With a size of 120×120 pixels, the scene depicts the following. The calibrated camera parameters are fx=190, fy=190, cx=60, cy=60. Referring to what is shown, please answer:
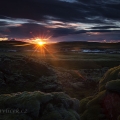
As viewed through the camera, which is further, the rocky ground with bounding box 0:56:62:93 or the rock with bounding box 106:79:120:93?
the rocky ground with bounding box 0:56:62:93

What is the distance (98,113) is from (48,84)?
2955cm

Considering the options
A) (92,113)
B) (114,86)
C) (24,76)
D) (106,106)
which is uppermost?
(24,76)

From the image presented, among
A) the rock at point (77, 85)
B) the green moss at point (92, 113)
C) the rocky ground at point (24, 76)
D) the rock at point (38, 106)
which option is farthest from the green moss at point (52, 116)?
the rock at point (77, 85)

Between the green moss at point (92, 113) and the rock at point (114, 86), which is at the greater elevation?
the rock at point (114, 86)

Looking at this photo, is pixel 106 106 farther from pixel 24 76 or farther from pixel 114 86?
pixel 24 76

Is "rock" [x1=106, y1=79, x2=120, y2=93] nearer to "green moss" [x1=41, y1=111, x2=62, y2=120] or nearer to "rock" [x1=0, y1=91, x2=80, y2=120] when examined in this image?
"rock" [x1=0, y1=91, x2=80, y2=120]

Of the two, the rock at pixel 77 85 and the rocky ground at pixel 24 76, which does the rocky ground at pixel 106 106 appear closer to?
the rocky ground at pixel 24 76

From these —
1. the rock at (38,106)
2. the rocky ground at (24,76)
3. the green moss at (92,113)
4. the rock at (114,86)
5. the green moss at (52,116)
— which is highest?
the rocky ground at (24,76)

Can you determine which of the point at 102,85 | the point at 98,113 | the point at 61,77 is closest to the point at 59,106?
the point at 98,113

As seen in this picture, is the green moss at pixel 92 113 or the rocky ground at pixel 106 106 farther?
the green moss at pixel 92 113

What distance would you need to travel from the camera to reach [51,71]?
190 ft

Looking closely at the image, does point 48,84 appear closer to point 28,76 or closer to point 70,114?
point 28,76

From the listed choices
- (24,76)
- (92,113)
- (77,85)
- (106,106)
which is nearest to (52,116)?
(92,113)

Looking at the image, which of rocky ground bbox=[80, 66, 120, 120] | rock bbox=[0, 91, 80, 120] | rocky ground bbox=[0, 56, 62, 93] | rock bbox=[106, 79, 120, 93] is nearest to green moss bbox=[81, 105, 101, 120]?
rocky ground bbox=[80, 66, 120, 120]
